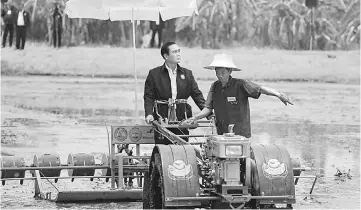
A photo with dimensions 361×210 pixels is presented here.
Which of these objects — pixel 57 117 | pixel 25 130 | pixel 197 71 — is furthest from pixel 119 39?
pixel 25 130

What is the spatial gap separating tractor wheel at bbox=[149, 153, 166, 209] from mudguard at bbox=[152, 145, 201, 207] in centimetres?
14

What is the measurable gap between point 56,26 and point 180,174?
25424 mm

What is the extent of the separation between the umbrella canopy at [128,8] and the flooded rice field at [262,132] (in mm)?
2308

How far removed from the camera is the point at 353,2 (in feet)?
117

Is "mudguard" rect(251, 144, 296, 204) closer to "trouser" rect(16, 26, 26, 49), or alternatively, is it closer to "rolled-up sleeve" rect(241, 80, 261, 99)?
"rolled-up sleeve" rect(241, 80, 261, 99)

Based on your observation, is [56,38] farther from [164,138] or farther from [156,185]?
[156,185]

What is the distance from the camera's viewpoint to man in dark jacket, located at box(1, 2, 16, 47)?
3347 cm

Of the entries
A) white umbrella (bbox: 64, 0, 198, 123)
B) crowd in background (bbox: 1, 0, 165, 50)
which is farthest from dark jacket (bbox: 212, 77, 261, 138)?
crowd in background (bbox: 1, 0, 165, 50)

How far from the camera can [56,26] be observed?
1345 inches

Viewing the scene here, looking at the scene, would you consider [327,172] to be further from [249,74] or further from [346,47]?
[346,47]

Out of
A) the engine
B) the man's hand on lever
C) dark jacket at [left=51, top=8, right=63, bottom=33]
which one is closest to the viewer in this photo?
the engine

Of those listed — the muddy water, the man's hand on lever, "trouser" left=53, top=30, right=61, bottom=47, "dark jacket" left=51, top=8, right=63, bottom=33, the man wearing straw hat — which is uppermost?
"dark jacket" left=51, top=8, right=63, bottom=33

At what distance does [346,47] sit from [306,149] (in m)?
17.8

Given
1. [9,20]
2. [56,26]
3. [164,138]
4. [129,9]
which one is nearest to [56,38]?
[56,26]
